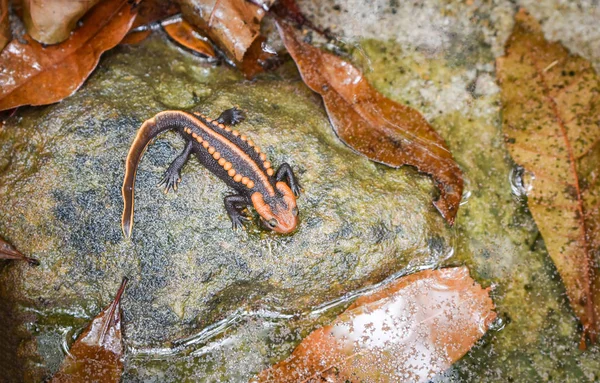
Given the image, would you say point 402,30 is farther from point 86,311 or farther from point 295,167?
point 86,311

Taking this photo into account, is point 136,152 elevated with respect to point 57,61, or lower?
lower

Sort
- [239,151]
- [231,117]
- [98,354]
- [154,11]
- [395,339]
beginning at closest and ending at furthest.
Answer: [98,354], [395,339], [239,151], [231,117], [154,11]

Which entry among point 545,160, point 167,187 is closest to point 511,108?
point 545,160

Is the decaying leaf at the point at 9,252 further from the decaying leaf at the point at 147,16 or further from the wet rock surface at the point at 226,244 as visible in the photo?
the decaying leaf at the point at 147,16

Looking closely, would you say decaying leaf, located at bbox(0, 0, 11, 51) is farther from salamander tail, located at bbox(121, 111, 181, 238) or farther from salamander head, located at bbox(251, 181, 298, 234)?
salamander head, located at bbox(251, 181, 298, 234)

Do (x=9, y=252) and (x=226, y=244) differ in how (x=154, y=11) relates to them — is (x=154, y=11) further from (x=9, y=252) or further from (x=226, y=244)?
(x=9, y=252)

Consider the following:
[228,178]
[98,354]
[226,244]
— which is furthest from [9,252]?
[228,178]

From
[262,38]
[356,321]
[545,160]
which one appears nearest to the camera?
[356,321]

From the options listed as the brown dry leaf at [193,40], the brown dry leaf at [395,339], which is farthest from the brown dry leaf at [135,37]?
the brown dry leaf at [395,339]
